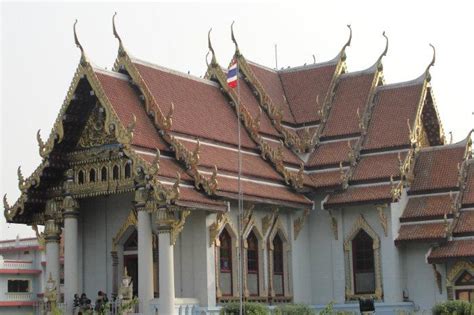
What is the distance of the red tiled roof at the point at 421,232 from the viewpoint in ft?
114

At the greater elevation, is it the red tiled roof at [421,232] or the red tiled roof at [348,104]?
the red tiled roof at [348,104]

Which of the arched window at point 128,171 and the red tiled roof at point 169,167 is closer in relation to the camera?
the red tiled roof at point 169,167

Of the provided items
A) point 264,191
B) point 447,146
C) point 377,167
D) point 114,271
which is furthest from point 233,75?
point 447,146

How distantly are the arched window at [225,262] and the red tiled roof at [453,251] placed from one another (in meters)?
6.43

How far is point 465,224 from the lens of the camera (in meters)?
35.1

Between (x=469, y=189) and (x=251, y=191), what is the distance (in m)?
7.90

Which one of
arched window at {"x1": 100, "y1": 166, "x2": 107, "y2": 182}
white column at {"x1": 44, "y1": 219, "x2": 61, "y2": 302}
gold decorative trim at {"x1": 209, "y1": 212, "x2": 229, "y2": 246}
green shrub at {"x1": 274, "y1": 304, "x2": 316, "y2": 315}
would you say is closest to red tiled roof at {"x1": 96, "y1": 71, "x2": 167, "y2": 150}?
arched window at {"x1": 100, "y1": 166, "x2": 107, "y2": 182}

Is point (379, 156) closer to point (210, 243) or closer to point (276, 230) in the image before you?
point (276, 230)

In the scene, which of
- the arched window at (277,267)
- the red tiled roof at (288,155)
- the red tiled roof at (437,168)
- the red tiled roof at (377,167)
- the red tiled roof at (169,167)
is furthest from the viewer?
the red tiled roof at (288,155)

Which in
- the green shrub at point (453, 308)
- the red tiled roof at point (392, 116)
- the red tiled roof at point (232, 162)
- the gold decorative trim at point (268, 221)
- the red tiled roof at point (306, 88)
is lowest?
the green shrub at point (453, 308)

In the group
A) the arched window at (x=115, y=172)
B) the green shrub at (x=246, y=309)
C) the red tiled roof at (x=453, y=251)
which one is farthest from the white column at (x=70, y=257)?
the red tiled roof at (x=453, y=251)

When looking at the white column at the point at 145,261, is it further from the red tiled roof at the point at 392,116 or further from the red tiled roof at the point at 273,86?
the red tiled roof at the point at 392,116

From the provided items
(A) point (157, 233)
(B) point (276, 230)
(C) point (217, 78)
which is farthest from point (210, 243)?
(C) point (217, 78)

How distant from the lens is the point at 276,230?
3556 centimetres
